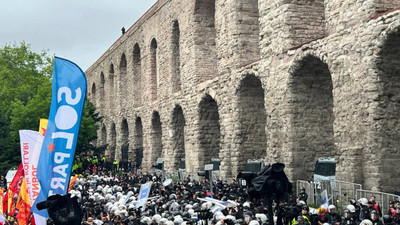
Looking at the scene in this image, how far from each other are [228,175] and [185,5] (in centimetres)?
1030

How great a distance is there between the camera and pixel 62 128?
412 inches

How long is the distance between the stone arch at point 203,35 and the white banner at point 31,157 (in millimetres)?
15094

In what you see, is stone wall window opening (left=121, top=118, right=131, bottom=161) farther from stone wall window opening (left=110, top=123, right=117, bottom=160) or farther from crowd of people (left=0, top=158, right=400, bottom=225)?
crowd of people (left=0, top=158, right=400, bottom=225)

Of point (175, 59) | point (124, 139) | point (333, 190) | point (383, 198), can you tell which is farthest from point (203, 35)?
point (124, 139)

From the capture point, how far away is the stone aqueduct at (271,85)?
16.1 m

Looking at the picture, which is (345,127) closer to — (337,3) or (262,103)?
(337,3)

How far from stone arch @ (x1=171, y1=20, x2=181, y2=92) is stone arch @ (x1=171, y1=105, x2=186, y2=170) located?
1.51 meters

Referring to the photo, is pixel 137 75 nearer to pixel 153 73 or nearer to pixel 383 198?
pixel 153 73

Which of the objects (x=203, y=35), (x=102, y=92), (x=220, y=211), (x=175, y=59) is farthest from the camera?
(x=102, y=92)

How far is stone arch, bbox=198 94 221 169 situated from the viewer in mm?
28594

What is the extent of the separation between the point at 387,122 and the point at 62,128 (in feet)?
32.1

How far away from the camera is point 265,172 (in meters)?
9.17

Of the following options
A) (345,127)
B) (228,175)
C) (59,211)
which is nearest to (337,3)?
(345,127)

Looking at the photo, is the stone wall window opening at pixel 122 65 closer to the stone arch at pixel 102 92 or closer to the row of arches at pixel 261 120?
the stone arch at pixel 102 92
